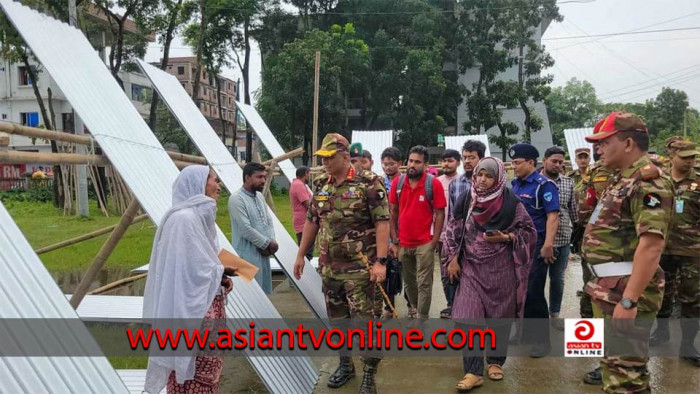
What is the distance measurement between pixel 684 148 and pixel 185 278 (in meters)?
4.13

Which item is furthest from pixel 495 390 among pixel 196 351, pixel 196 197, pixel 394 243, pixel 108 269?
pixel 108 269

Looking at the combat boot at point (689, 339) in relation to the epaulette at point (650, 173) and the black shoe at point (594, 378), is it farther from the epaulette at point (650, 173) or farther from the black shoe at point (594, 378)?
the epaulette at point (650, 173)

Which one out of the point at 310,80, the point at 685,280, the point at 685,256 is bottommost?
the point at 685,280

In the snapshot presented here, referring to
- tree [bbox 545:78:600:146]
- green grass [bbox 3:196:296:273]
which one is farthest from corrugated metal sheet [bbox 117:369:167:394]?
tree [bbox 545:78:600:146]

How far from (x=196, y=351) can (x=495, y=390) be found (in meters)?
2.28

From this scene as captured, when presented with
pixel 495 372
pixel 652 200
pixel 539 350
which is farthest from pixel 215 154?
pixel 652 200

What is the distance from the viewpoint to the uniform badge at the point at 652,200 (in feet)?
7.97

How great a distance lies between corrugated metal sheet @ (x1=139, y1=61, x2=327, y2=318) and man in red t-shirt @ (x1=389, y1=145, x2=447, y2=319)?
92 centimetres

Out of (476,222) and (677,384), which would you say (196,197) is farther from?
(677,384)

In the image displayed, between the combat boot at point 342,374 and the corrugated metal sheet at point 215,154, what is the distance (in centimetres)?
68

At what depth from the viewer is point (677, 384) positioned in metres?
3.77

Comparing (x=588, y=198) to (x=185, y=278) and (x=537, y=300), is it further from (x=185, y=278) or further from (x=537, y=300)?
(x=185, y=278)

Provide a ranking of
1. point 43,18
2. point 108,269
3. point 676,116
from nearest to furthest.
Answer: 1. point 43,18
2. point 108,269
3. point 676,116

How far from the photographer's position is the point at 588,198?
480cm
